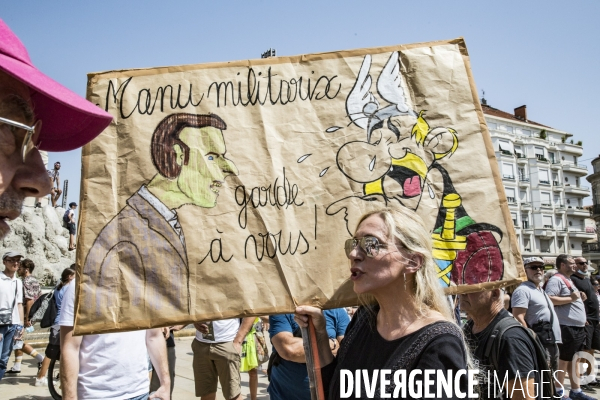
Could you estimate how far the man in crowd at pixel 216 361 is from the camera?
5648 millimetres

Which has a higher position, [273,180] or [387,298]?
[273,180]

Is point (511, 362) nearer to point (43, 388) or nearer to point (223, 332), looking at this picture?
point (223, 332)

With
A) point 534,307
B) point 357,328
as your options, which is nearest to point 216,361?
point 357,328

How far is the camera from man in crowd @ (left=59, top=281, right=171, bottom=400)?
3.15 m

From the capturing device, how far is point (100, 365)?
10.6 ft

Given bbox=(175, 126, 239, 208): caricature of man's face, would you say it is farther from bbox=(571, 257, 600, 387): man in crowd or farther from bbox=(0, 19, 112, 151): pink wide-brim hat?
bbox=(571, 257, 600, 387): man in crowd

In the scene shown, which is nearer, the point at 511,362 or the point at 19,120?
the point at 19,120

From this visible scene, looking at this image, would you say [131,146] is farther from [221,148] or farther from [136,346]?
[136,346]

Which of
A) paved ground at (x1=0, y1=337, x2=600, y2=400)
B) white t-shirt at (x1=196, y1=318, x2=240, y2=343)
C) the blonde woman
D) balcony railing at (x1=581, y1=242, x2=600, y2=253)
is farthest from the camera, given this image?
balcony railing at (x1=581, y1=242, x2=600, y2=253)

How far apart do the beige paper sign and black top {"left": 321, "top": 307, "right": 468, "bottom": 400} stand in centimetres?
20

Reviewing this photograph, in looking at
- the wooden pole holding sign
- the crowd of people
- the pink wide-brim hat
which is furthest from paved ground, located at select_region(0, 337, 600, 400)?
the pink wide-brim hat

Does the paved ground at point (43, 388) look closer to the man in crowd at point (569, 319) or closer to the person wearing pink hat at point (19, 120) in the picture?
the man in crowd at point (569, 319)

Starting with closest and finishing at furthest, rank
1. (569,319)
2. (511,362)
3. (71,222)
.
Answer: (511,362) < (569,319) < (71,222)

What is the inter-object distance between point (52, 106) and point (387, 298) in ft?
5.02
